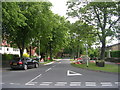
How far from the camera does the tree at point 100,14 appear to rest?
2202 centimetres

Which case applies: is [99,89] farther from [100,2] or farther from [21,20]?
[100,2]

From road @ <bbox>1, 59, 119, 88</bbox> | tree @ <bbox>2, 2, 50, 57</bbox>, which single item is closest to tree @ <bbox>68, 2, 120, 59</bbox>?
tree @ <bbox>2, 2, 50, 57</bbox>

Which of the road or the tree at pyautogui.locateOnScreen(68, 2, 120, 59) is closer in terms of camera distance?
the road

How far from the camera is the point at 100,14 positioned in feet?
79.3

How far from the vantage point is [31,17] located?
25375 mm

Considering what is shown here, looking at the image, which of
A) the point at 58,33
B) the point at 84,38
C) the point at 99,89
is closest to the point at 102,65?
the point at 84,38

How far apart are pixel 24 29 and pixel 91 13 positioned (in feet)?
35.7

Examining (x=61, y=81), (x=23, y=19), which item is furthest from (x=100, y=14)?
(x=61, y=81)

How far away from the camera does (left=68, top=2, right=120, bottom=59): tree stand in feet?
72.2

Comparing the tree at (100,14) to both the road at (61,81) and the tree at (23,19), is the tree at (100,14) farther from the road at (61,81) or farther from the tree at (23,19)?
the road at (61,81)

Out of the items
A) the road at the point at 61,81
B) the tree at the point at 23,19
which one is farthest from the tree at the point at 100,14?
the road at the point at 61,81

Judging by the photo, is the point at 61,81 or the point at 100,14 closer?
the point at 61,81

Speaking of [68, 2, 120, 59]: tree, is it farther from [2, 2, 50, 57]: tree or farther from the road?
the road

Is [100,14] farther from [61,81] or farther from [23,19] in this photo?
[61,81]
